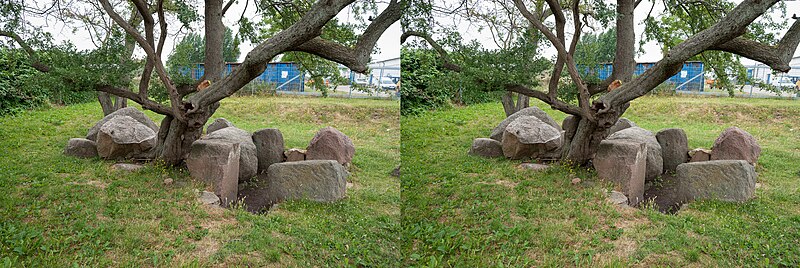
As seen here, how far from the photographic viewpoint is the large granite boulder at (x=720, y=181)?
5500 millimetres

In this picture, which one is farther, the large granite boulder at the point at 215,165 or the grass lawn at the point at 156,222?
the large granite boulder at the point at 215,165

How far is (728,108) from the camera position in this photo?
10.1 metres

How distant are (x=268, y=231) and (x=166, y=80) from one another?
1.94 meters

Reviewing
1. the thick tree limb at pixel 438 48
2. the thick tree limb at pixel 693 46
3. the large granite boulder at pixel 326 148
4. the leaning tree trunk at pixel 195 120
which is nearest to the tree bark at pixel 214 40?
the leaning tree trunk at pixel 195 120

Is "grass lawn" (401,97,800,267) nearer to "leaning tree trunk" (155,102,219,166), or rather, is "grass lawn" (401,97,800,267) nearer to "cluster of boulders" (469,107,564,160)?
"cluster of boulders" (469,107,564,160)

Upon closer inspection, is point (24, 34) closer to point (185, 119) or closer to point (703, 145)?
point (185, 119)

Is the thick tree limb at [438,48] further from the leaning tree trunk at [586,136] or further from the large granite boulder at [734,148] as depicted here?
the large granite boulder at [734,148]

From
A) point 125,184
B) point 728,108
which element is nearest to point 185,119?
point 125,184

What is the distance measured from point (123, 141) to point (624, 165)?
5.71 m

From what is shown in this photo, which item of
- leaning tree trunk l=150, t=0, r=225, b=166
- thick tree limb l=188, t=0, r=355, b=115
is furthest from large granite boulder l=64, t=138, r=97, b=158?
thick tree limb l=188, t=0, r=355, b=115

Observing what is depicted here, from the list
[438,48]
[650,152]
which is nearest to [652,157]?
[650,152]

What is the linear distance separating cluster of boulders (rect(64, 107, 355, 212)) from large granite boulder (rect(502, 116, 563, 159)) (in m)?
2.08

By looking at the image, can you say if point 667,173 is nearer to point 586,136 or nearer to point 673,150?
point 673,150

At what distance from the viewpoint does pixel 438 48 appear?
20.2ft
